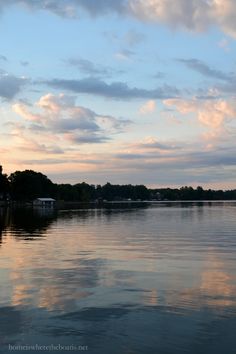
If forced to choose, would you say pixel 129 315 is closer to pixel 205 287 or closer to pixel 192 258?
pixel 205 287

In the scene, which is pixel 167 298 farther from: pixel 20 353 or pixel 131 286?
pixel 20 353

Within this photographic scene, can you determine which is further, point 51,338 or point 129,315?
point 129,315

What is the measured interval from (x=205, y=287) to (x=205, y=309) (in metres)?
3.85

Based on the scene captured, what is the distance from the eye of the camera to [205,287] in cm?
1889

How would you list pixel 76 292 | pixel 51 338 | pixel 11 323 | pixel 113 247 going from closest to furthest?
1. pixel 51 338
2. pixel 11 323
3. pixel 76 292
4. pixel 113 247

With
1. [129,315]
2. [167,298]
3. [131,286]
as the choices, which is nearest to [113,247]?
[131,286]

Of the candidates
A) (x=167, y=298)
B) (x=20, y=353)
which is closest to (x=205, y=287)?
(x=167, y=298)

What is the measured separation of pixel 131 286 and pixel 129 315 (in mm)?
4617

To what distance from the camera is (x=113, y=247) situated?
3412 cm

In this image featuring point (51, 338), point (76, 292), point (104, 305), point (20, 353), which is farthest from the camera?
point (76, 292)

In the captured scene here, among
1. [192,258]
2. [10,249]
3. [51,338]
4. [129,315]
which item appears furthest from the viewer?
[10,249]

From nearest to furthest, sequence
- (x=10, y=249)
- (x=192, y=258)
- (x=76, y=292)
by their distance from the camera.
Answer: (x=76, y=292)
(x=192, y=258)
(x=10, y=249)

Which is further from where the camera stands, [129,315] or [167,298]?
[167,298]

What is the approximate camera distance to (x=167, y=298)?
55.2 feet
